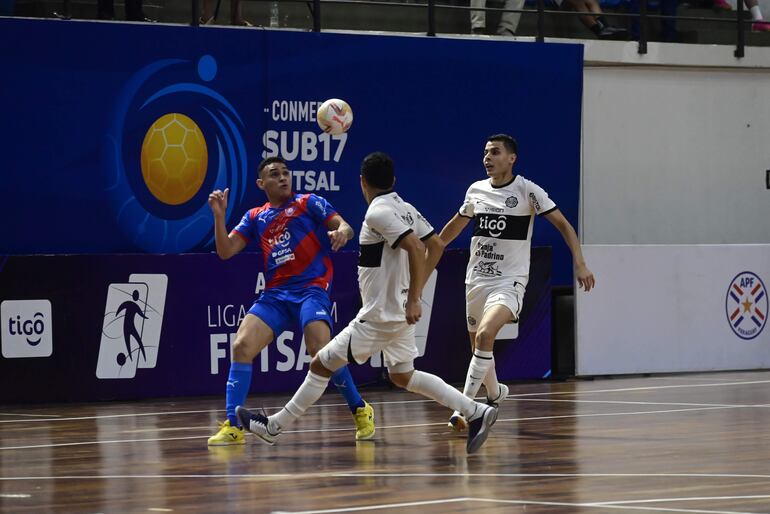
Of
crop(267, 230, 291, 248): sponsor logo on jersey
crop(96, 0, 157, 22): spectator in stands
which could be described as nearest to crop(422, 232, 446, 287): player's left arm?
crop(267, 230, 291, 248): sponsor logo on jersey

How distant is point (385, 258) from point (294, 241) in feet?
3.49

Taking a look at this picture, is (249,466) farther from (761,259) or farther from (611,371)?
(761,259)

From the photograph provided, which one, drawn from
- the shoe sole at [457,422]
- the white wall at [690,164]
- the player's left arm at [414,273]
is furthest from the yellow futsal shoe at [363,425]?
the white wall at [690,164]

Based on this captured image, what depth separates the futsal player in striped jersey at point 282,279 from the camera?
431 inches

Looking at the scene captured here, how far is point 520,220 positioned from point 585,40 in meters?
7.85

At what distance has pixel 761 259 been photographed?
18062 millimetres

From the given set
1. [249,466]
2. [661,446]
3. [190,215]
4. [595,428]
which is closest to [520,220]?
[595,428]

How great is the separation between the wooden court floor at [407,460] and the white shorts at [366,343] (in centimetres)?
67

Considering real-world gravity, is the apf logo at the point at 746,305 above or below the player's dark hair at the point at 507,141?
below

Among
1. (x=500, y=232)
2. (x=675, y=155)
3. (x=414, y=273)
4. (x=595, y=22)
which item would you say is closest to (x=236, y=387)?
(x=414, y=273)

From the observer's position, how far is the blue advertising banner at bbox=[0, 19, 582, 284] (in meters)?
15.6

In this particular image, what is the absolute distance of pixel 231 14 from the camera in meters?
17.3

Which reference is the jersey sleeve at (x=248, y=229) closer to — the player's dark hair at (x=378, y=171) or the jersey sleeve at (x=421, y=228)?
the player's dark hair at (x=378, y=171)

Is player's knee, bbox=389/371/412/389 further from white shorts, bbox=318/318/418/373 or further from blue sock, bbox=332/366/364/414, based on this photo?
blue sock, bbox=332/366/364/414
